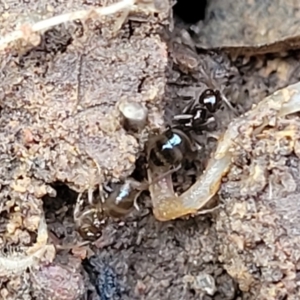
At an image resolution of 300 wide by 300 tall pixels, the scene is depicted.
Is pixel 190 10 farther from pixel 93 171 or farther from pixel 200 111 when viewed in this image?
pixel 93 171

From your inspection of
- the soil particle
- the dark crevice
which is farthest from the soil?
the dark crevice

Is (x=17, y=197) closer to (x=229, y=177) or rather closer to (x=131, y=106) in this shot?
(x=131, y=106)

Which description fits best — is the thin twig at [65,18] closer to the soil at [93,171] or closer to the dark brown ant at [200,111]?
the soil at [93,171]

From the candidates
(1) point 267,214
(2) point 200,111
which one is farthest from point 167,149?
(1) point 267,214

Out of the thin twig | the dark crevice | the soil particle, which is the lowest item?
the soil particle

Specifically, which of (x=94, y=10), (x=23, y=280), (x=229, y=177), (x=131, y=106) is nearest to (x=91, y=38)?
(x=94, y=10)

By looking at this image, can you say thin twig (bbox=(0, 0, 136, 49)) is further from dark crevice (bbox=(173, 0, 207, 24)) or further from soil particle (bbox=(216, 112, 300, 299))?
soil particle (bbox=(216, 112, 300, 299))
